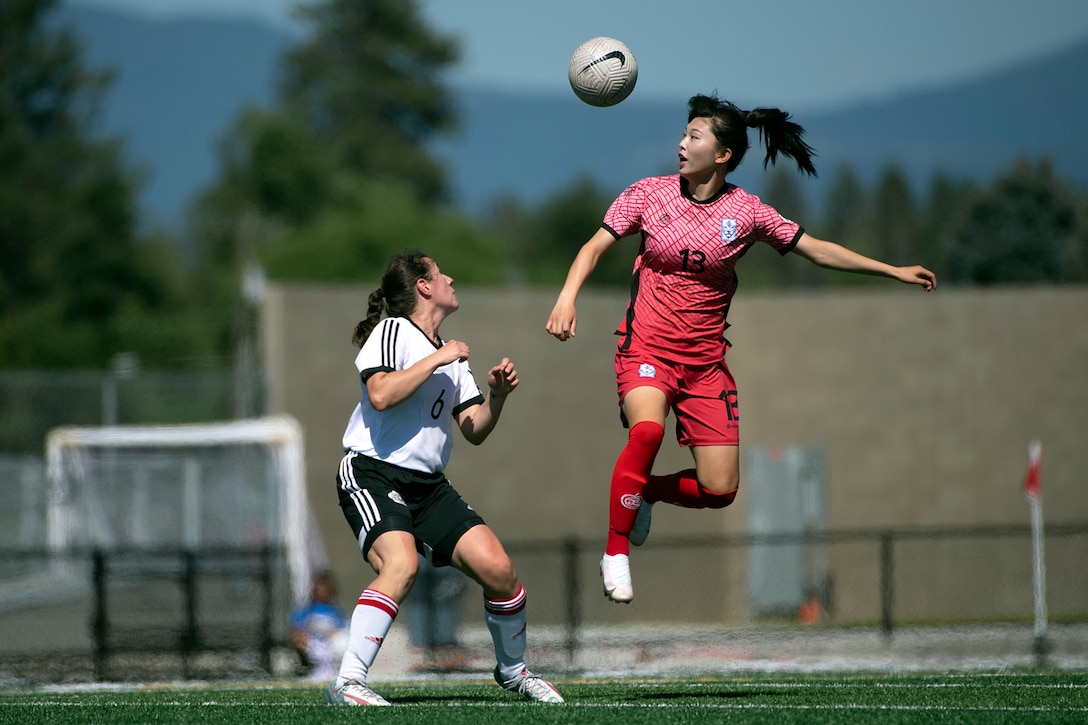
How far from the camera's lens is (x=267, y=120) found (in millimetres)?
60625

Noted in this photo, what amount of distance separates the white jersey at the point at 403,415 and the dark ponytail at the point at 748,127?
1.76m

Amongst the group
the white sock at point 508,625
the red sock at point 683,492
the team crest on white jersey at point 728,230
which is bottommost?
the white sock at point 508,625

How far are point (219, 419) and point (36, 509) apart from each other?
315cm

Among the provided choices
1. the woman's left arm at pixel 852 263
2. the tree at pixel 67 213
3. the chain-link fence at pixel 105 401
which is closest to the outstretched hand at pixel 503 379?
the woman's left arm at pixel 852 263

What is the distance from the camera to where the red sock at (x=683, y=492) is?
708 centimetres

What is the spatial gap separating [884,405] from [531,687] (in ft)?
53.4

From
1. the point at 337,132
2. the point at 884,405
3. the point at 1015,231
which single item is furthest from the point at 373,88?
the point at 884,405

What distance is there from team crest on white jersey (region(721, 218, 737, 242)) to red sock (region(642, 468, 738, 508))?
1186mm

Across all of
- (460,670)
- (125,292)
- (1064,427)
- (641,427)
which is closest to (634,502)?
(641,427)

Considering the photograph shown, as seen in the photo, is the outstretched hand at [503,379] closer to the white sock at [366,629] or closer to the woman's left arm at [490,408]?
the woman's left arm at [490,408]

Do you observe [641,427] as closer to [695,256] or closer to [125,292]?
[695,256]

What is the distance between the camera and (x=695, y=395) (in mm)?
7078

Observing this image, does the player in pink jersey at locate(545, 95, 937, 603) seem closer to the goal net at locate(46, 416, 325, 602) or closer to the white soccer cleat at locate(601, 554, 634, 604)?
the white soccer cleat at locate(601, 554, 634, 604)

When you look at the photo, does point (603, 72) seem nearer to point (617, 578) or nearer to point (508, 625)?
point (617, 578)
